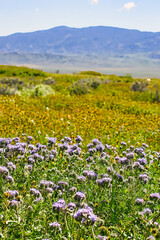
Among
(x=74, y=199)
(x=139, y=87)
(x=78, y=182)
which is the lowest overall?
(x=78, y=182)

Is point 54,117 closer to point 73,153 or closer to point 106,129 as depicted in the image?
point 106,129

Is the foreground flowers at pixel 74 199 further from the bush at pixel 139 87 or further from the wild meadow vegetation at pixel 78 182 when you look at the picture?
the bush at pixel 139 87

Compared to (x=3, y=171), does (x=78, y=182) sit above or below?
below

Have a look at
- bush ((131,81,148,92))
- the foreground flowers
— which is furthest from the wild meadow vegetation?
bush ((131,81,148,92))

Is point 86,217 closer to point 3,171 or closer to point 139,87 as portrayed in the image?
point 3,171

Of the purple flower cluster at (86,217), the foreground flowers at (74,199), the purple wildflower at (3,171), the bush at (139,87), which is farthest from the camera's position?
the bush at (139,87)

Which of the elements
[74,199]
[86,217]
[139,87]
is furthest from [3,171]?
[139,87]

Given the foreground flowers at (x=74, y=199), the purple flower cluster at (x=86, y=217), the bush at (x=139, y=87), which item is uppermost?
the bush at (x=139, y=87)

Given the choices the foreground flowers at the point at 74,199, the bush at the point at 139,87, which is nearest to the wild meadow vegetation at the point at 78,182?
the foreground flowers at the point at 74,199

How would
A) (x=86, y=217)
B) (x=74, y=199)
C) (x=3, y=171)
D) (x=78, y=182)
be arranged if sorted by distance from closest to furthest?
1. (x=86, y=217)
2. (x=74, y=199)
3. (x=3, y=171)
4. (x=78, y=182)

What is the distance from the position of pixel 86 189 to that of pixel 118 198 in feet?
1.36

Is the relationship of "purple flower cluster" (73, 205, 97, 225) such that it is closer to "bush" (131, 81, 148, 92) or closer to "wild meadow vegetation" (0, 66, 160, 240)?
"wild meadow vegetation" (0, 66, 160, 240)

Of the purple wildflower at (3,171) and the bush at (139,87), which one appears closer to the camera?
the purple wildflower at (3,171)

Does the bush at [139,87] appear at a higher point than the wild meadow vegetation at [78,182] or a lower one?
higher
